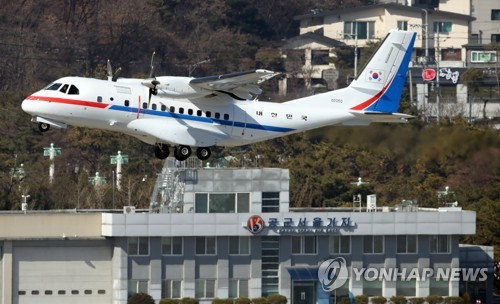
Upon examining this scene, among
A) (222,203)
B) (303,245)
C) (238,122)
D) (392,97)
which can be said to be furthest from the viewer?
(303,245)

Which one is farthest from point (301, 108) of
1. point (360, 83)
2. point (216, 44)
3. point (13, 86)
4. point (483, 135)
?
point (216, 44)

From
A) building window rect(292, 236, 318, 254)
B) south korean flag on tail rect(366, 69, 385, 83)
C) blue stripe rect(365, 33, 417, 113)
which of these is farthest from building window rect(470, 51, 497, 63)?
south korean flag on tail rect(366, 69, 385, 83)

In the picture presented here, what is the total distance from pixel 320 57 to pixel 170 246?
232 ft

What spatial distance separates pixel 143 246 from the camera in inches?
2692

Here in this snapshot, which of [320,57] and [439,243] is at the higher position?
[320,57]

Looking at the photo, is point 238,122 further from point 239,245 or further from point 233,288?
point 239,245

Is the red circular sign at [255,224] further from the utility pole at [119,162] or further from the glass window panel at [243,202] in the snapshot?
the utility pole at [119,162]

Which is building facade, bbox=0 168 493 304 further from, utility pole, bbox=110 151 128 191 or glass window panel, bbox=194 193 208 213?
utility pole, bbox=110 151 128 191

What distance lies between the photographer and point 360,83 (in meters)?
56.4

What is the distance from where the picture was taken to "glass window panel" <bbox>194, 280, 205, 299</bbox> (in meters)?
68.2

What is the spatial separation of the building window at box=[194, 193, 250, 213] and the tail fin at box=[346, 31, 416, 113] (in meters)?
14.5

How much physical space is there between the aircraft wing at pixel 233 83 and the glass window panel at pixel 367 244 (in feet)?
64.6

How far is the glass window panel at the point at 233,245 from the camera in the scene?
228 feet

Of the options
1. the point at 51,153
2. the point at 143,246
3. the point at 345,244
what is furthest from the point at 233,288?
the point at 51,153
